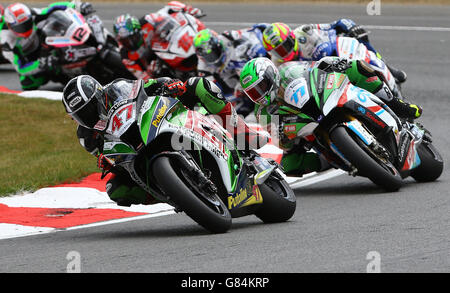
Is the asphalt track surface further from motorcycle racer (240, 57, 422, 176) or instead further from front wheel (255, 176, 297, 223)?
motorcycle racer (240, 57, 422, 176)

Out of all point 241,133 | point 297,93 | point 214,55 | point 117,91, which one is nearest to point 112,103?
point 117,91

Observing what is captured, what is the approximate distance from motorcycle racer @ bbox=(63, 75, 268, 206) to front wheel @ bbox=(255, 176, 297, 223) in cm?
39

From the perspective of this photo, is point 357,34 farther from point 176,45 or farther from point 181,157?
point 181,157

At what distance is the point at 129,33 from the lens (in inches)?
699

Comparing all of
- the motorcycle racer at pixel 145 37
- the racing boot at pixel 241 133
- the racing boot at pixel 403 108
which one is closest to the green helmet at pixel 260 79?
the racing boot at pixel 241 133

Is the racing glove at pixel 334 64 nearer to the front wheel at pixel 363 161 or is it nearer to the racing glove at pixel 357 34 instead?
the front wheel at pixel 363 161

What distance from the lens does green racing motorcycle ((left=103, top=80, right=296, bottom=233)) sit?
23.3 ft

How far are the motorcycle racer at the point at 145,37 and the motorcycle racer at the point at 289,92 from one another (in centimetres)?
783

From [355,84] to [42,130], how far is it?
4970 millimetres

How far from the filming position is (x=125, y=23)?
701 inches

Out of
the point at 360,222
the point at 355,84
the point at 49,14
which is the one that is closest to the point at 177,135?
the point at 360,222

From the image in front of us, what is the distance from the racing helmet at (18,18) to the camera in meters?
17.1
